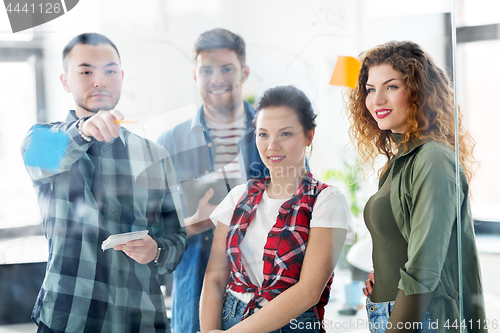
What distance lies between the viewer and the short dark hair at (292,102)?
0.96 metres

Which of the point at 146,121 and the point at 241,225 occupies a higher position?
the point at 146,121

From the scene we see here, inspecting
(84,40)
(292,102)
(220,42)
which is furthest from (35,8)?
(292,102)

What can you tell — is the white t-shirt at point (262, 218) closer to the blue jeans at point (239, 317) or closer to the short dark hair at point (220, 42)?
the blue jeans at point (239, 317)

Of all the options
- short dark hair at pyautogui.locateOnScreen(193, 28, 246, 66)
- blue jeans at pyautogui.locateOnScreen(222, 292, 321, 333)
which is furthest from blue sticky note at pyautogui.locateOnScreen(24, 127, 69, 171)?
blue jeans at pyautogui.locateOnScreen(222, 292, 321, 333)

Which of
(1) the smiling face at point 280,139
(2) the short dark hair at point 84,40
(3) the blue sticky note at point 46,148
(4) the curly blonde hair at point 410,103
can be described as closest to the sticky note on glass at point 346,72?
(4) the curly blonde hair at point 410,103

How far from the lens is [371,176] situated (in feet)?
3.42

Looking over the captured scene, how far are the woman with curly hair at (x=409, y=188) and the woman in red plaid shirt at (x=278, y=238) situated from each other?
13 cm

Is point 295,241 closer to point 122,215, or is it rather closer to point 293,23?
point 122,215

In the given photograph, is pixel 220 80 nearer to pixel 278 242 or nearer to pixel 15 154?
pixel 278 242

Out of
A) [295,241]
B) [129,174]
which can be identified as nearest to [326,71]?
[295,241]

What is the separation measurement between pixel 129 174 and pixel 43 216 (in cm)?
23

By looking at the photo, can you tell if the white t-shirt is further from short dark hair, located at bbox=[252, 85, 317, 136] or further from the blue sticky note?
the blue sticky note

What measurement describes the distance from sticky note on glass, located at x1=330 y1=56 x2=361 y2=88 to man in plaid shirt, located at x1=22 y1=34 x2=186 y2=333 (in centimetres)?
50

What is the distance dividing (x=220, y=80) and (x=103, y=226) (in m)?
0.47
